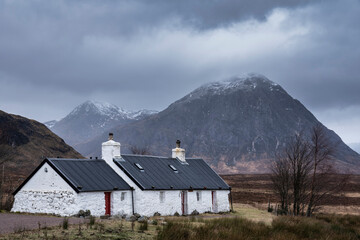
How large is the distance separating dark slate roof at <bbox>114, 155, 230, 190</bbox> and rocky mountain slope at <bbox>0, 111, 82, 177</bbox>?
59.8 meters

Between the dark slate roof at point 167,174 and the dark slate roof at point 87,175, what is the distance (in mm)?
1131

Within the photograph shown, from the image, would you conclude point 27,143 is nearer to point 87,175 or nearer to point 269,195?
point 269,195

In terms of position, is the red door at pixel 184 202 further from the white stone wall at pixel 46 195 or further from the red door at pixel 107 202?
the white stone wall at pixel 46 195

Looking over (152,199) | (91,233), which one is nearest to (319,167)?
(152,199)

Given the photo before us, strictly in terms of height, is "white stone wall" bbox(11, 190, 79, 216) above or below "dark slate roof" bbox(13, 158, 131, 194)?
below

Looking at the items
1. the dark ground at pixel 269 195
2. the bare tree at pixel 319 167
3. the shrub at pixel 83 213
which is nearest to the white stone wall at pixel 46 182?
the shrub at pixel 83 213

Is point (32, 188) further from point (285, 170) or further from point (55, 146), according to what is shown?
point (55, 146)

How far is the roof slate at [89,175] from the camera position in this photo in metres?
34.7

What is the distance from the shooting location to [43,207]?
35.2 m

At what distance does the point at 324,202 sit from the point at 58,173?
143ft

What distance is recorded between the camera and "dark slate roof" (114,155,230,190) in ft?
130

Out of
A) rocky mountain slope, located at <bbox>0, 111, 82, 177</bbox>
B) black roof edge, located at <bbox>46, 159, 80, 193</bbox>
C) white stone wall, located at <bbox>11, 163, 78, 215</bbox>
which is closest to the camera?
black roof edge, located at <bbox>46, 159, 80, 193</bbox>

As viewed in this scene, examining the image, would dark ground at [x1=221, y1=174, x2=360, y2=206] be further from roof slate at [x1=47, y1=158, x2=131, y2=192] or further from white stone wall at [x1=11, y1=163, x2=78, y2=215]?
white stone wall at [x1=11, y1=163, x2=78, y2=215]

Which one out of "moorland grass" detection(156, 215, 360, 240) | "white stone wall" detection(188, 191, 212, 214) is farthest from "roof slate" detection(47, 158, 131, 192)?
"moorland grass" detection(156, 215, 360, 240)
